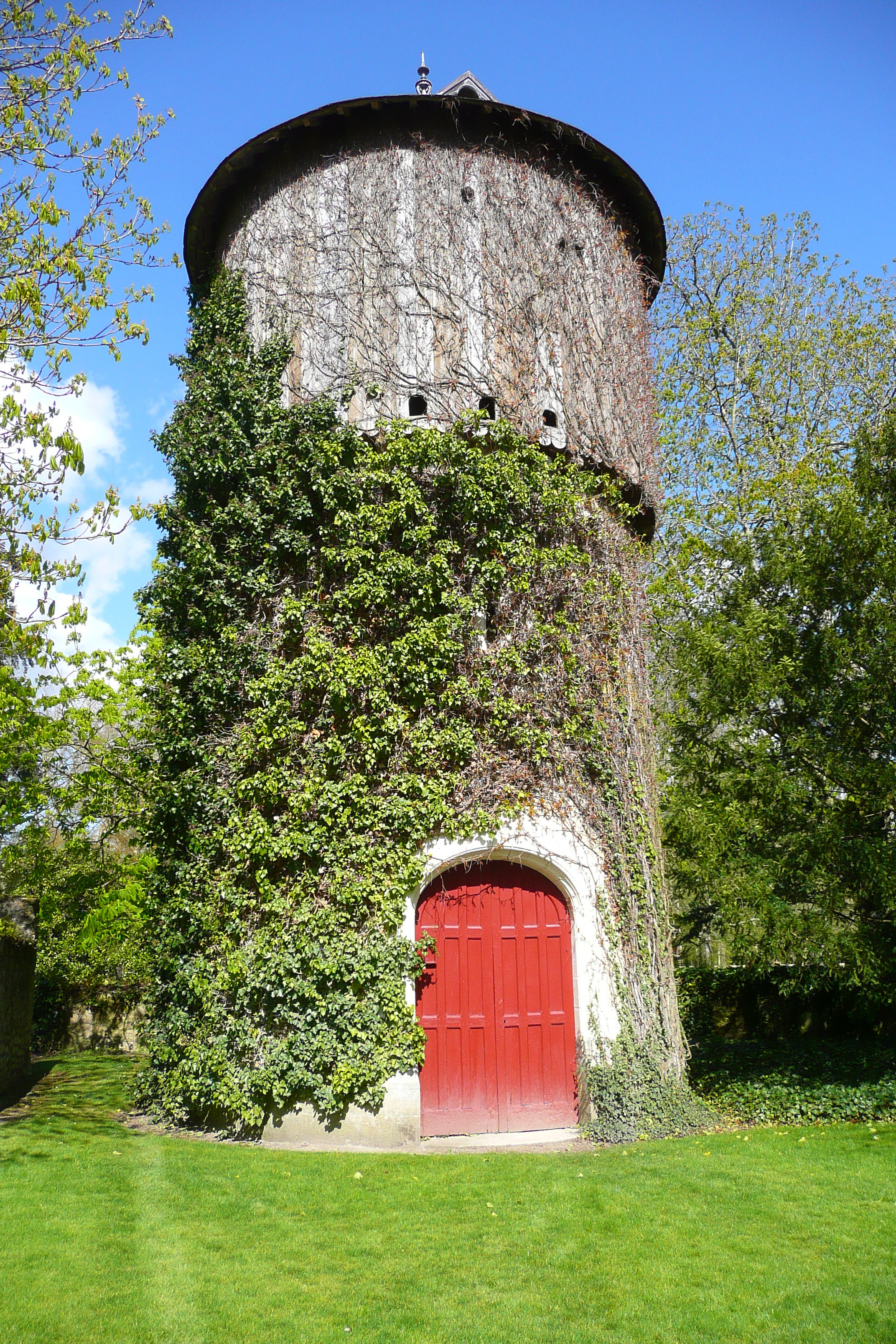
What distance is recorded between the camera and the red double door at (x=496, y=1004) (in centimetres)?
947

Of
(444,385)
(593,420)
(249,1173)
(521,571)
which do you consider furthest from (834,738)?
(249,1173)

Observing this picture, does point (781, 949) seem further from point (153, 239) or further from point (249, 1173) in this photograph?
point (153, 239)

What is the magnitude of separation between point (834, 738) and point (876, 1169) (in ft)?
14.0

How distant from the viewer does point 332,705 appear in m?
9.62

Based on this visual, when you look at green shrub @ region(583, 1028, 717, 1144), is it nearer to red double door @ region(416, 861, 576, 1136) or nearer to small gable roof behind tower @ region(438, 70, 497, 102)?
red double door @ region(416, 861, 576, 1136)

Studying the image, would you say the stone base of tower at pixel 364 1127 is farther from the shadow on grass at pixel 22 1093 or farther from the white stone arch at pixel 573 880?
the shadow on grass at pixel 22 1093

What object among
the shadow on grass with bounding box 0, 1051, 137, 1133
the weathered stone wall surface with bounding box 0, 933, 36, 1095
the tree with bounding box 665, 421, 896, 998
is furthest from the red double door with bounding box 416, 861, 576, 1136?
the weathered stone wall surface with bounding box 0, 933, 36, 1095

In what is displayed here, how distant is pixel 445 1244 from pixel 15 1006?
8.30 metres

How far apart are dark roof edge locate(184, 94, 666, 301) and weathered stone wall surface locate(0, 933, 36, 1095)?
9275 millimetres

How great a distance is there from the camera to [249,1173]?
25.0 ft

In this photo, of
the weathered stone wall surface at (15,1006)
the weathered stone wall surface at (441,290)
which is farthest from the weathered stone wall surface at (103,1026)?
the weathered stone wall surface at (441,290)

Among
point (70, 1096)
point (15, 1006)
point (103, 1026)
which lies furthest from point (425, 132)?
point (103, 1026)

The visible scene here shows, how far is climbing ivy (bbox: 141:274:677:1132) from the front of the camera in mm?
9008

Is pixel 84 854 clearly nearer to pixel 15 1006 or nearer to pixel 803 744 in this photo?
pixel 15 1006
